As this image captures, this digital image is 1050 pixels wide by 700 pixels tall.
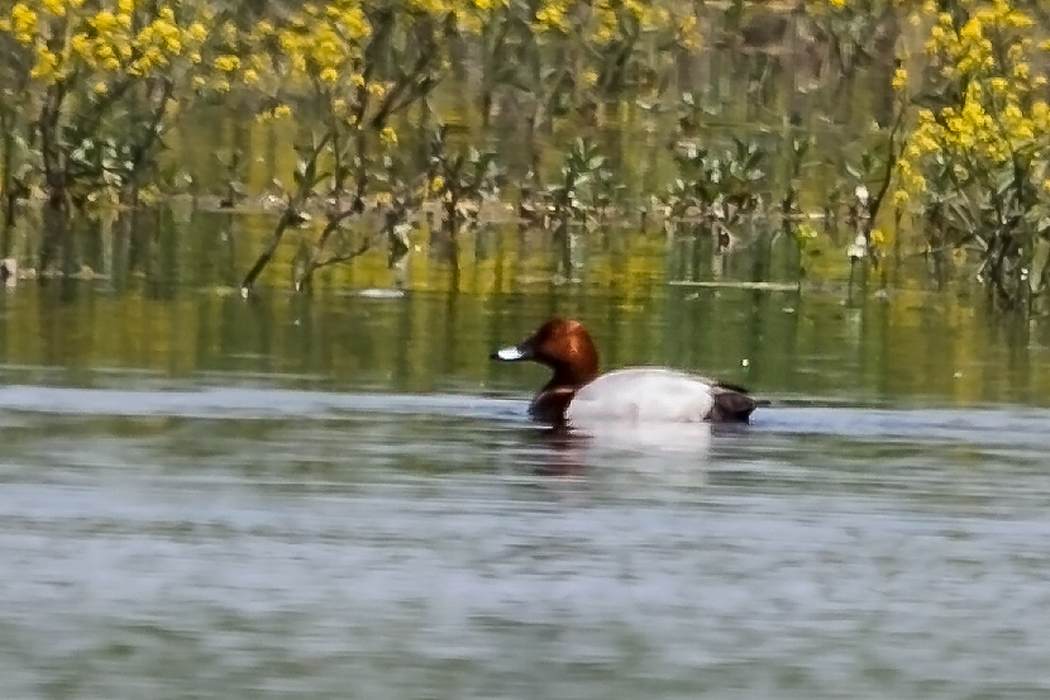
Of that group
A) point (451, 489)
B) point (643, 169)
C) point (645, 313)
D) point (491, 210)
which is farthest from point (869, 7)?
point (451, 489)

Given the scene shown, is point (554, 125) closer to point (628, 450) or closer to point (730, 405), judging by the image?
point (730, 405)

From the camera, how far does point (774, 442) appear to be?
1574cm

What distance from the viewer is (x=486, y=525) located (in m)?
12.8

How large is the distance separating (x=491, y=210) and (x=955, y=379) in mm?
12668

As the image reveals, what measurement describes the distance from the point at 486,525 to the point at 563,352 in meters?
5.07

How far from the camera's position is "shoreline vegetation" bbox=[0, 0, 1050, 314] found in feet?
78.5

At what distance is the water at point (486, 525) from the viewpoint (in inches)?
406

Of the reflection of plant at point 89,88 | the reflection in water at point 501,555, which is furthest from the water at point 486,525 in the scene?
the reflection of plant at point 89,88

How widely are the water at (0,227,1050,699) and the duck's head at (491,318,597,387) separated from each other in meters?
0.28

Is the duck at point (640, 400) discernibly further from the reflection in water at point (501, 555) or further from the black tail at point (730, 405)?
the reflection in water at point (501, 555)

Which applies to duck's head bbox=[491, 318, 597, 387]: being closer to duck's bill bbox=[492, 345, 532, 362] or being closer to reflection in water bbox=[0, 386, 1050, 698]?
duck's bill bbox=[492, 345, 532, 362]

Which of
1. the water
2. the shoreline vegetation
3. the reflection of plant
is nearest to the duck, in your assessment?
the water

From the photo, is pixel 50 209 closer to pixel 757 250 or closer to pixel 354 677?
pixel 757 250

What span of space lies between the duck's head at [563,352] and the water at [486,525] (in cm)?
28
